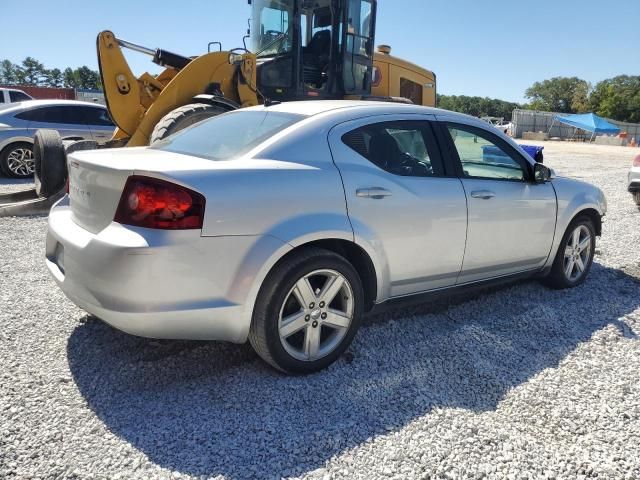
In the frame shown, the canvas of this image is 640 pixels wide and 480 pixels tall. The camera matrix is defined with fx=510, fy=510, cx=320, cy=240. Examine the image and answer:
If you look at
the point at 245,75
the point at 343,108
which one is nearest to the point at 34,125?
the point at 245,75

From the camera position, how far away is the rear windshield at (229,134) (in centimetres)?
312

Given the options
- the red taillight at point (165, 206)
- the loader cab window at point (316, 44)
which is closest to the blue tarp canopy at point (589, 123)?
the loader cab window at point (316, 44)

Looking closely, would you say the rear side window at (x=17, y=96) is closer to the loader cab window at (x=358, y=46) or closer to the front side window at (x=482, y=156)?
the loader cab window at (x=358, y=46)

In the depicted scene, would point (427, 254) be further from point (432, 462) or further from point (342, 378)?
point (432, 462)

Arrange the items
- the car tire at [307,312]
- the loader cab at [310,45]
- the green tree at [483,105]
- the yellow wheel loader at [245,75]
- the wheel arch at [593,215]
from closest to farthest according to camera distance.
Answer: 1. the car tire at [307,312]
2. the wheel arch at [593,215]
3. the yellow wheel loader at [245,75]
4. the loader cab at [310,45]
5. the green tree at [483,105]

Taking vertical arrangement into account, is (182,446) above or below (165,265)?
below

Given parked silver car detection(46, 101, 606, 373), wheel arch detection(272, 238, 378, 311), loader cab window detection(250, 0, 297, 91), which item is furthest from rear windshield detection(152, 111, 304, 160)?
loader cab window detection(250, 0, 297, 91)

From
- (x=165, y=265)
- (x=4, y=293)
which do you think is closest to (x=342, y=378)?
(x=165, y=265)

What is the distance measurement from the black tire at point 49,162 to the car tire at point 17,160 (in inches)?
146

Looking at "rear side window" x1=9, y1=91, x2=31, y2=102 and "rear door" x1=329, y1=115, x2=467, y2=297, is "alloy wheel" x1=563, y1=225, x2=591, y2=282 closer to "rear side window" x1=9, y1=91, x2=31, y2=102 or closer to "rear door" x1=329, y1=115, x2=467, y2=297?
"rear door" x1=329, y1=115, x2=467, y2=297

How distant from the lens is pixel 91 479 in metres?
2.16

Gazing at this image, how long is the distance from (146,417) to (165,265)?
799 mm

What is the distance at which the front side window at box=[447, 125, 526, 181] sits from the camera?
12.7ft

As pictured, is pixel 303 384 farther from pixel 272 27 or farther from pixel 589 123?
pixel 589 123
